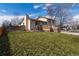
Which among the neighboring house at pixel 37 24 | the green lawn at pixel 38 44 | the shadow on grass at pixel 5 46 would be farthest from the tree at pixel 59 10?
the shadow on grass at pixel 5 46

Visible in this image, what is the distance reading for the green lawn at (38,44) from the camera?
6.88 ft

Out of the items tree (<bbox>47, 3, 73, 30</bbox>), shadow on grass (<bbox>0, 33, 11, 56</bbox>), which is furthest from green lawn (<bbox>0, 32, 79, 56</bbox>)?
tree (<bbox>47, 3, 73, 30</bbox>)

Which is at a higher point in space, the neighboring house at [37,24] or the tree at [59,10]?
the tree at [59,10]

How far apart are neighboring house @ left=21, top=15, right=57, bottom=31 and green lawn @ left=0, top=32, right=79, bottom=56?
2.2 inches

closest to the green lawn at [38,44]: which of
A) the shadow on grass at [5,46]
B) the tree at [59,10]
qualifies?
the shadow on grass at [5,46]

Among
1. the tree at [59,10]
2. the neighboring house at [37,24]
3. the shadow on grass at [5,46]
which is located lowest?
the shadow on grass at [5,46]

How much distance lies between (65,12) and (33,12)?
35 cm

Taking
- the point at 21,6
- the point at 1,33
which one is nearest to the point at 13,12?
the point at 21,6

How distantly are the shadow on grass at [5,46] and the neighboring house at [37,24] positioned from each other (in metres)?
0.24

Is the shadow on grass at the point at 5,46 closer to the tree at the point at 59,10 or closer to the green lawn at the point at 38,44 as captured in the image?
the green lawn at the point at 38,44

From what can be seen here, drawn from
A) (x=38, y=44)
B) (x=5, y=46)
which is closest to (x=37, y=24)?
(x=38, y=44)

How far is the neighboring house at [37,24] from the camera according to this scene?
213 cm

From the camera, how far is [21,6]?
2121 mm

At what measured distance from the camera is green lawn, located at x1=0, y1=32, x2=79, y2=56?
6.88ft
